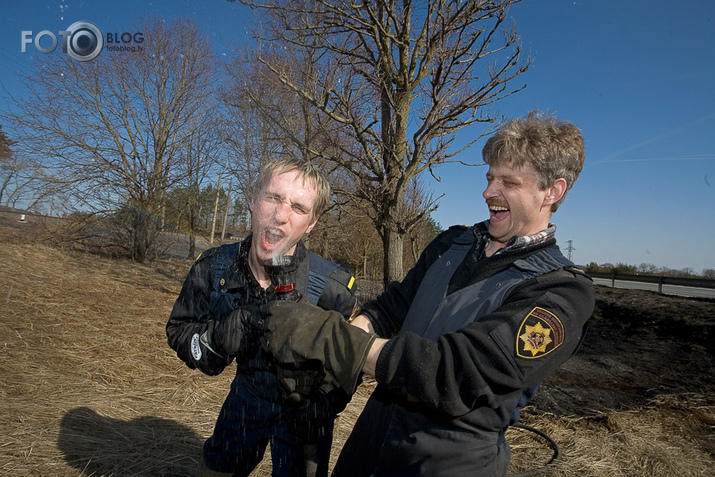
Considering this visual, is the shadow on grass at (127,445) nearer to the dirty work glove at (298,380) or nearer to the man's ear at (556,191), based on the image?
the dirty work glove at (298,380)

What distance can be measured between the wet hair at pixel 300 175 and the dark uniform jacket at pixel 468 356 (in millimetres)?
630

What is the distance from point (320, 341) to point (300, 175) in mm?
956

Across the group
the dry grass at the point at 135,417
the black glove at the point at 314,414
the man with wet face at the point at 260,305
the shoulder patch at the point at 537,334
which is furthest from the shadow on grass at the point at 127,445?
the shoulder patch at the point at 537,334

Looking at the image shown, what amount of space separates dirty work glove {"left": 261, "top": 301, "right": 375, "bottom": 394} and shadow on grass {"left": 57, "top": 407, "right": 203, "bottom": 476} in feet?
8.04

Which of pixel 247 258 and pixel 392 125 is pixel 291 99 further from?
pixel 247 258

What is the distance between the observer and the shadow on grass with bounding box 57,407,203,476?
2977 millimetres

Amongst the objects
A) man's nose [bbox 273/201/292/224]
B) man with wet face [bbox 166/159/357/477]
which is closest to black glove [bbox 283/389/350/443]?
man with wet face [bbox 166/159/357/477]

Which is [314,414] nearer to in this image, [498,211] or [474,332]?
[474,332]

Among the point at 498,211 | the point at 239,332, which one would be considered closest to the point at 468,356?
the point at 498,211

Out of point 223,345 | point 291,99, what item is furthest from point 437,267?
point 291,99

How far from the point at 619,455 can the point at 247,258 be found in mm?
3897

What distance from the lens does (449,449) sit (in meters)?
1.38

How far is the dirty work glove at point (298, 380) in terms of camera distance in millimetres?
1346

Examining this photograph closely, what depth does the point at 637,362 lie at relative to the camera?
6.45 m
